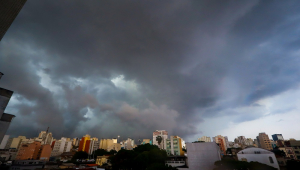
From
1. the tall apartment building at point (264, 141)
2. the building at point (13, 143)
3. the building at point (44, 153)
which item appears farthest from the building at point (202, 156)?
the building at point (13, 143)

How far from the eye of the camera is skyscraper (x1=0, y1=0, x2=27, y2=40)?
1121 cm

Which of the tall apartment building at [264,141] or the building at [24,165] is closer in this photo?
the building at [24,165]

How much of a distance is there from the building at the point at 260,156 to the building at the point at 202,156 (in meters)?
13.5

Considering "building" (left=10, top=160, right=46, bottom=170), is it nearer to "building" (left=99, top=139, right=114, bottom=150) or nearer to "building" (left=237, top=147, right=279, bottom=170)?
"building" (left=237, top=147, right=279, bottom=170)

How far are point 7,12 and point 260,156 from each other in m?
70.4

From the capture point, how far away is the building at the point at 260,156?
45844mm

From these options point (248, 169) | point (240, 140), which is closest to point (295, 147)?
point (248, 169)

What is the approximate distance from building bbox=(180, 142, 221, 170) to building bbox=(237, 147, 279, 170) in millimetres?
13518

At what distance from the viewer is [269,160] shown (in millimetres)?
46031

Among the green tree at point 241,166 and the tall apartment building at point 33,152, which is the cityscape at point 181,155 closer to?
the tall apartment building at point 33,152

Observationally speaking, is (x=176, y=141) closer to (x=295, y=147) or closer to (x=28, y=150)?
(x=295, y=147)

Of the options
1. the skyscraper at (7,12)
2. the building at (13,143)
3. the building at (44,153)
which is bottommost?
the building at (44,153)

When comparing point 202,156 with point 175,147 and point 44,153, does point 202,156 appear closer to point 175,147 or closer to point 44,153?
→ point 175,147

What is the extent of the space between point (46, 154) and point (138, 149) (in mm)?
83363
